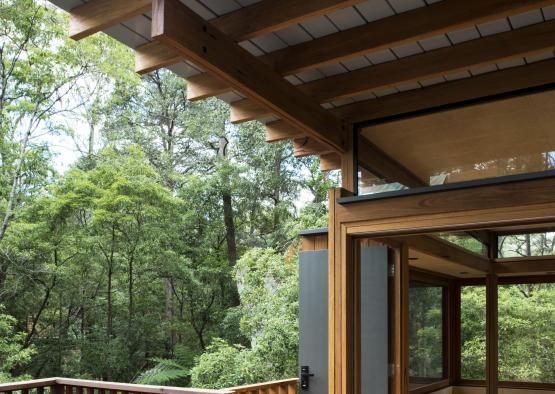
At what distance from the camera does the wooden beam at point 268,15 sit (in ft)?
9.21

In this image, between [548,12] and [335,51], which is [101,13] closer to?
[335,51]

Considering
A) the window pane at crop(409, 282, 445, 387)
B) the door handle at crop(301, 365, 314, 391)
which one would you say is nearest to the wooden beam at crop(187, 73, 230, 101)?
the door handle at crop(301, 365, 314, 391)

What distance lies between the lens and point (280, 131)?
14.6 feet

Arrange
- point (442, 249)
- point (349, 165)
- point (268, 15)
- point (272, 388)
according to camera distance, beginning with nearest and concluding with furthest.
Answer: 1. point (268, 15)
2. point (349, 165)
3. point (442, 249)
4. point (272, 388)

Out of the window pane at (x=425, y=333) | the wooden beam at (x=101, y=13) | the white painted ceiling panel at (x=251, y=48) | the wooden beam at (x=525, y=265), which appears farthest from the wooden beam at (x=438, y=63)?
the window pane at (x=425, y=333)

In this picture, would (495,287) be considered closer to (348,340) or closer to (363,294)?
(363,294)

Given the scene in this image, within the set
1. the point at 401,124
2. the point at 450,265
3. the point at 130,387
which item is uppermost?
the point at 401,124

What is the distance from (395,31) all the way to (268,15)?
2.28 ft

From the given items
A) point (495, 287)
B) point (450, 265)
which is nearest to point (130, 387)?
point (450, 265)

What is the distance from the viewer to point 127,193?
12.6 metres

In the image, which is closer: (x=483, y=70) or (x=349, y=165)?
(x=483, y=70)

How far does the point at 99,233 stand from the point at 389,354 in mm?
8968

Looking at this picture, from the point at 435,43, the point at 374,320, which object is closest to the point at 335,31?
the point at 435,43

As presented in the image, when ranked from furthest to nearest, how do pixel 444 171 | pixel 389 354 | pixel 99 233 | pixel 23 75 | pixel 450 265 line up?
1. pixel 99 233
2. pixel 23 75
3. pixel 450 265
4. pixel 389 354
5. pixel 444 171
